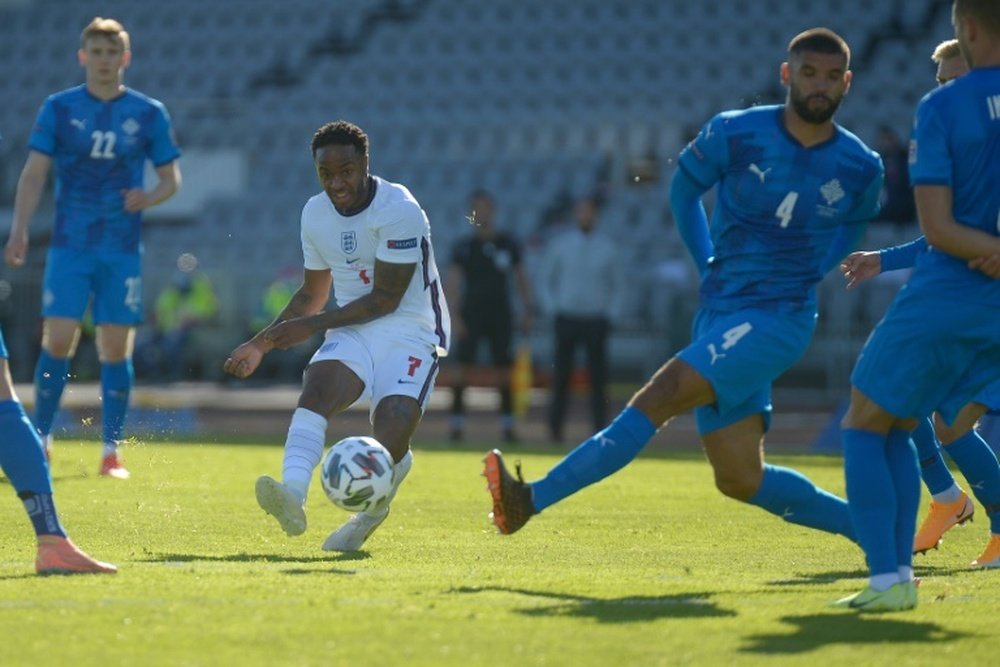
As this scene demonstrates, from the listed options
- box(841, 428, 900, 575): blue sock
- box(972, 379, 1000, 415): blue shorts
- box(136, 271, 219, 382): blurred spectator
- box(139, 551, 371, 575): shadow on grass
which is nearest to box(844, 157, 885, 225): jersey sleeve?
box(841, 428, 900, 575): blue sock

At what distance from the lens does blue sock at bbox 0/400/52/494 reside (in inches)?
228

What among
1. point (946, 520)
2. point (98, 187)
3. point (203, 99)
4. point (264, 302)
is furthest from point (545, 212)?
point (946, 520)

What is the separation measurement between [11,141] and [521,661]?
26266 millimetres

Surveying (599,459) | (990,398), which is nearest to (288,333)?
(599,459)

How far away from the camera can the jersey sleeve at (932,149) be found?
5246 mm

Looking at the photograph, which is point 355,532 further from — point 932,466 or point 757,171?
point 932,466

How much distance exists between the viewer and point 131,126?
10.8 m

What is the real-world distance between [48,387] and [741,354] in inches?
232

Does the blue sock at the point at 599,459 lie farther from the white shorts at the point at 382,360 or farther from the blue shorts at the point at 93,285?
the blue shorts at the point at 93,285

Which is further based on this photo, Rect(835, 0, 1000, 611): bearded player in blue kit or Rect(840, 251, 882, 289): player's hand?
Rect(840, 251, 882, 289): player's hand

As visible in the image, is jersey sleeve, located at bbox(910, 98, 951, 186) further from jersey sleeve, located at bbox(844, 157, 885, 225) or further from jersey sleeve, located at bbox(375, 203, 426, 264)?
jersey sleeve, located at bbox(375, 203, 426, 264)

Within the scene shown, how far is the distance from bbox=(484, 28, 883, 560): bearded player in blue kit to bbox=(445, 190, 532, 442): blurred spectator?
9.63 m

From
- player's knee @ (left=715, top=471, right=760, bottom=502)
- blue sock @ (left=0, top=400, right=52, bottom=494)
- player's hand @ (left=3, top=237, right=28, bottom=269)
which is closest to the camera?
blue sock @ (left=0, top=400, right=52, bottom=494)

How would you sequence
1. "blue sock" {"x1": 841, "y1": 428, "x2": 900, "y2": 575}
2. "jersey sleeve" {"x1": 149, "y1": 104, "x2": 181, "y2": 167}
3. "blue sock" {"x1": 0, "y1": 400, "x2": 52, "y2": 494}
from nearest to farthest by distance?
"blue sock" {"x1": 841, "y1": 428, "x2": 900, "y2": 575} → "blue sock" {"x1": 0, "y1": 400, "x2": 52, "y2": 494} → "jersey sleeve" {"x1": 149, "y1": 104, "x2": 181, "y2": 167}
